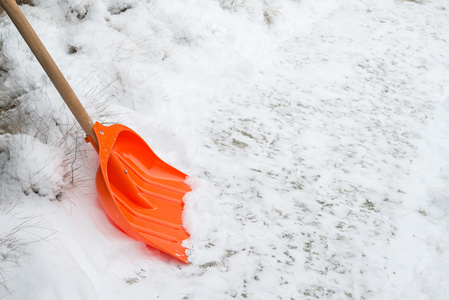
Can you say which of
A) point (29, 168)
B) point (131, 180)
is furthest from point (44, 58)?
point (131, 180)

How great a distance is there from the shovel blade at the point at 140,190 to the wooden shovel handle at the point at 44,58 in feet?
0.38

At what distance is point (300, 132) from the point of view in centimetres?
340

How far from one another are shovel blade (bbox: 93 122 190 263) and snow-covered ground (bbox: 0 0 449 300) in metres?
0.09

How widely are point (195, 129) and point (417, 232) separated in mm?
1869

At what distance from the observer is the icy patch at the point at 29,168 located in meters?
2.11

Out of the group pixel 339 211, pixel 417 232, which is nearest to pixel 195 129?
pixel 339 211

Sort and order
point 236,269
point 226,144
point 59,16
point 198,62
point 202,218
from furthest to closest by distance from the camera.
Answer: point 198,62 → point 59,16 → point 226,144 → point 202,218 → point 236,269

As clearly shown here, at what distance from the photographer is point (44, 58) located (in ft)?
6.37

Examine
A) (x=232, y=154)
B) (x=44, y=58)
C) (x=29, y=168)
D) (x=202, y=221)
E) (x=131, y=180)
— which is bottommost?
(x=202, y=221)

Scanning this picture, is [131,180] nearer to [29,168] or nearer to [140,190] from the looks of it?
[140,190]

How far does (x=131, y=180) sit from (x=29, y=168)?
0.58 metres

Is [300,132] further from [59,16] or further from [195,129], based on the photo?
[59,16]

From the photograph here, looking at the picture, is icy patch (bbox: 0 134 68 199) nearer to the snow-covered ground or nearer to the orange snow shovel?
the snow-covered ground

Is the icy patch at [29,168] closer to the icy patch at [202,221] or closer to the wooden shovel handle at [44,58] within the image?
the wooden shovel handle at [44,58]
